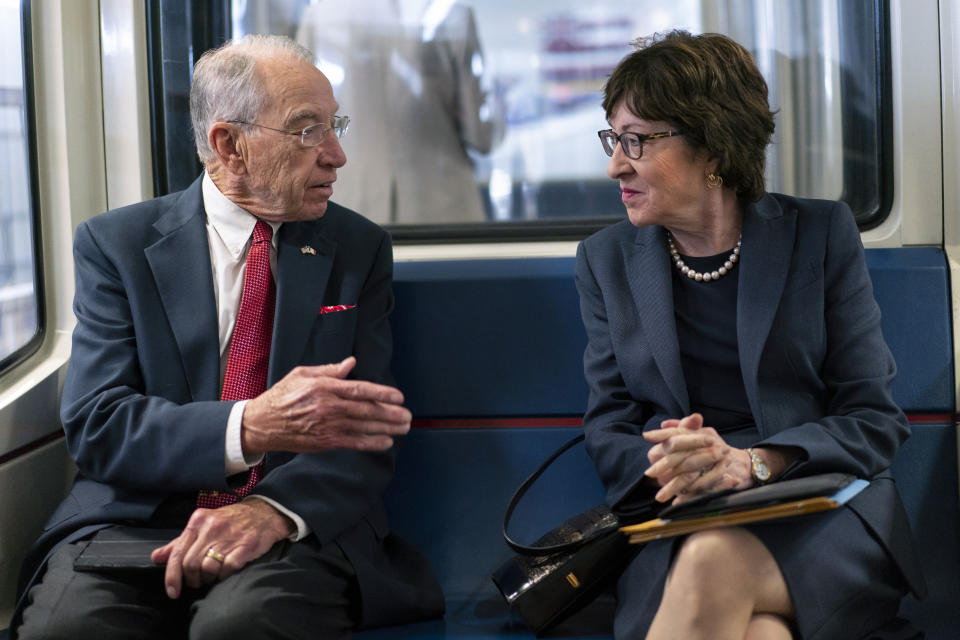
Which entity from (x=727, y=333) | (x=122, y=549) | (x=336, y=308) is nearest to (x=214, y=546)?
(x=122, y=549)

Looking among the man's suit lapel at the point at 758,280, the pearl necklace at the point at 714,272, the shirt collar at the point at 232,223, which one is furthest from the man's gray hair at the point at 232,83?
the man's suit lapel at the point at 758,280

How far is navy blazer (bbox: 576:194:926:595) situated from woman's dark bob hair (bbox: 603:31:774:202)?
0.13 meters

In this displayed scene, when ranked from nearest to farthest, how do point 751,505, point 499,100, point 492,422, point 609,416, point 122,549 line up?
point 751,505
point 122,549
point 609,416
point 492,422
point 499,100

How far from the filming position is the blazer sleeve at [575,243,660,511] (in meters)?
2.06

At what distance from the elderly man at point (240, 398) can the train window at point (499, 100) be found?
54cm

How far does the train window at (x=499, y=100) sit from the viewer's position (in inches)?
101

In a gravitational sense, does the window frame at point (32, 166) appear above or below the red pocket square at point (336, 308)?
above

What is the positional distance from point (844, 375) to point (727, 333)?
9.9 inches

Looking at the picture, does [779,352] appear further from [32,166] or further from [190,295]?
[32,166]

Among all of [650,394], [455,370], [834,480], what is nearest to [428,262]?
[455,370]

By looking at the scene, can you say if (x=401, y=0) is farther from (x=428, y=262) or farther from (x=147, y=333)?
(x=147, y=333)

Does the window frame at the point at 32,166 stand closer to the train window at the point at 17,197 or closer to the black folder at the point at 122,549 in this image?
the train window at the point at 17,197

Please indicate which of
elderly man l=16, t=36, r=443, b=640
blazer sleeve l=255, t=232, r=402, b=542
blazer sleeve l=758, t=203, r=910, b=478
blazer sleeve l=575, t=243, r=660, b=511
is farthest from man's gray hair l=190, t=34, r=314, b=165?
blazer sleeve l=758, t=203, r=910, b=478

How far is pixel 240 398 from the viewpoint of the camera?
218 centimetres
